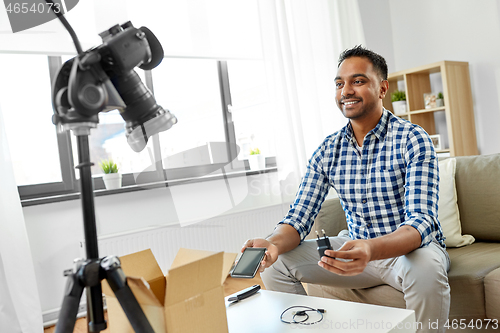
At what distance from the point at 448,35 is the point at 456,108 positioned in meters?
0.67

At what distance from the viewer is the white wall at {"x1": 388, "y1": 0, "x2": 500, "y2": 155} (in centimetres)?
331

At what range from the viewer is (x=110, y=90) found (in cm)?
76

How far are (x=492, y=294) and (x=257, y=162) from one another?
77.2 inches

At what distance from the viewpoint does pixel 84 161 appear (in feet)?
2.33

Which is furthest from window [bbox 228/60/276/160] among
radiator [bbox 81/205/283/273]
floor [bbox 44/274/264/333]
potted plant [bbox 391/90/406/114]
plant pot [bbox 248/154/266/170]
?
potted plant [bbox 391/90/406/114]

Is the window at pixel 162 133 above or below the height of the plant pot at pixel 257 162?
above

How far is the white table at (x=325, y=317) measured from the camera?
0.99 m

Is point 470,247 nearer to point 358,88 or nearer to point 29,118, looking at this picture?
point 358,88

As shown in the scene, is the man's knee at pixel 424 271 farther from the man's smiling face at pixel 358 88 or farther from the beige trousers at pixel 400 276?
the man's smiling face at pixel 358 88

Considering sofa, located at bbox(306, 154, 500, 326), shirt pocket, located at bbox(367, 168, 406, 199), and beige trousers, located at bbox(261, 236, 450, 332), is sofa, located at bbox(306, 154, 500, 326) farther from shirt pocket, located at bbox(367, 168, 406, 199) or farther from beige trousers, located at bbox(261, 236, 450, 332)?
shirt pocket, located at bbox(367, 168, 406, 199)

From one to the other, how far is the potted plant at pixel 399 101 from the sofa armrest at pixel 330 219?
6.44ft

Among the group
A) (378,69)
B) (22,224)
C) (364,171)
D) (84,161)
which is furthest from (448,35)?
(84,161)

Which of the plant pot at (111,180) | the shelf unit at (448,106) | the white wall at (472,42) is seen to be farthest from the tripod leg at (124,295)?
the white wall at (472,42)

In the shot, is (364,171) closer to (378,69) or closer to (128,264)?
(378,69)
